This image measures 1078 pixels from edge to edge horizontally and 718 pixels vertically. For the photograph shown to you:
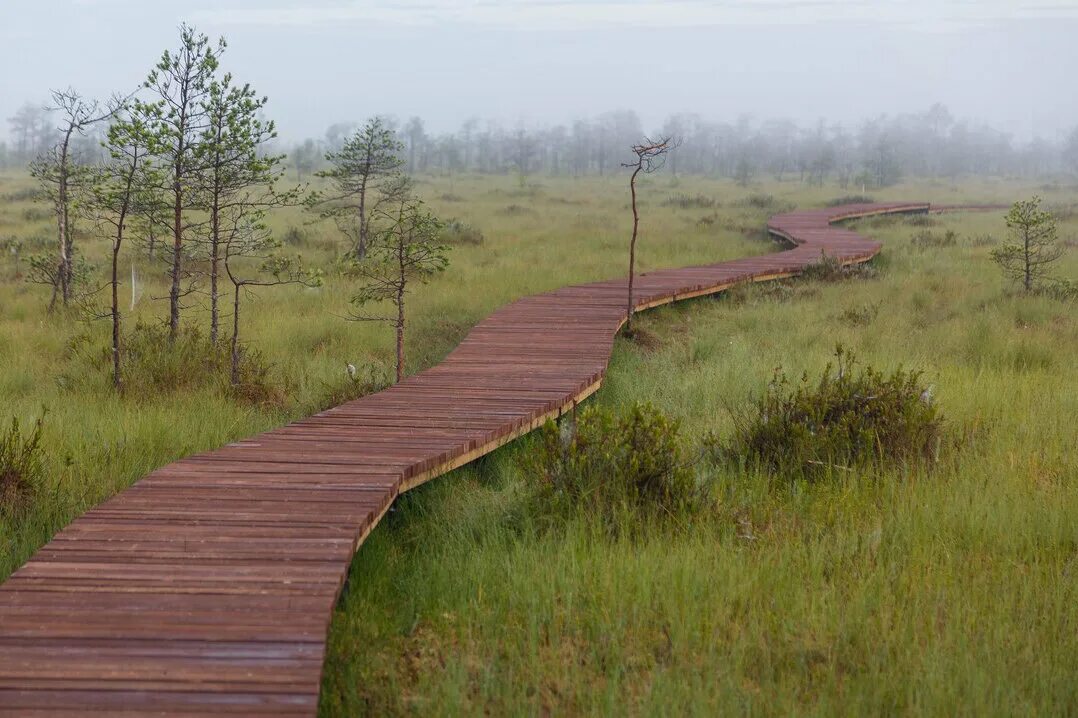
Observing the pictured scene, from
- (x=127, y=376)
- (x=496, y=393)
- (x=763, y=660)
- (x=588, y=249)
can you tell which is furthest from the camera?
(x=588, y=249)

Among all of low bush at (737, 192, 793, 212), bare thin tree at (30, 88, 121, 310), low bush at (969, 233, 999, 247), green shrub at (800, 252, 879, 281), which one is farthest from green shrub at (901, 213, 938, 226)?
bare thin tree at (30, 88, 121, 310)

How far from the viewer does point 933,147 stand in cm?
14388

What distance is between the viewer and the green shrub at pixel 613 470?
174 inches

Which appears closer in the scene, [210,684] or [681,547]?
[210,684]

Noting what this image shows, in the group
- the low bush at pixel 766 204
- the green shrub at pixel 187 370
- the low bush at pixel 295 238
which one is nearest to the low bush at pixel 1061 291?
the green shrub at pixel 187 370

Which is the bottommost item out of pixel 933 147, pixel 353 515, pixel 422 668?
pixel 422 668

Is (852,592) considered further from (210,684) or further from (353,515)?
(210,684)

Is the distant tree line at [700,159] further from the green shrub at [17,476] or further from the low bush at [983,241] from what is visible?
the green shrub at [17,476]

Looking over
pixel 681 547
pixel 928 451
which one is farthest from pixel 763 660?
pixel 928 451

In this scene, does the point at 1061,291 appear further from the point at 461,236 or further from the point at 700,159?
the point at 700,159

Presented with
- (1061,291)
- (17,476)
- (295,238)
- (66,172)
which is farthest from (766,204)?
(17,476)

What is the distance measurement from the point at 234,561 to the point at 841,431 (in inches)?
124

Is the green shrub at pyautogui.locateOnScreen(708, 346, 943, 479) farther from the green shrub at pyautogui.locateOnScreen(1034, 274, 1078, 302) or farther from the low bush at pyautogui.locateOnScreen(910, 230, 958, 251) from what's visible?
the low bush at pyautogui.locateOnScreen(910, 230, 958, 251)

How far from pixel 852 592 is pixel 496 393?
307cm
